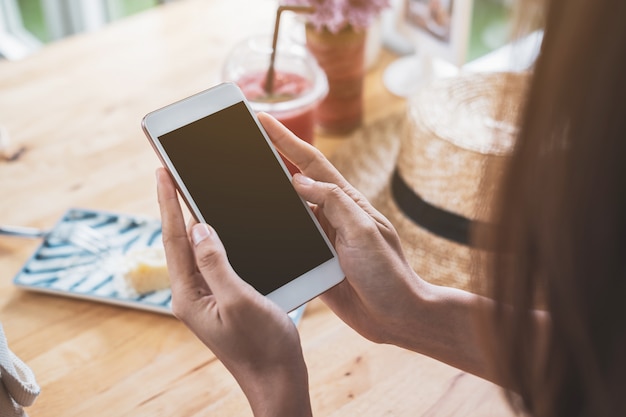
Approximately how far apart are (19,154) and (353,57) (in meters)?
0.53

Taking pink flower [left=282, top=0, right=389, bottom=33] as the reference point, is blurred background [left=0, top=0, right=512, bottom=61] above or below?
below

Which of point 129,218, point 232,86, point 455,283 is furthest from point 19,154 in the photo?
point 455,283

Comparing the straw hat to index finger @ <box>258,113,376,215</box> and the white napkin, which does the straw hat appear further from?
the white napkin

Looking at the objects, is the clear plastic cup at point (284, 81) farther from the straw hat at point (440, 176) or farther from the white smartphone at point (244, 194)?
the white smartphone at point (244, 194)

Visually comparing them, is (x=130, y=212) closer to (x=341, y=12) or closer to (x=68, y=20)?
(x=341, y=12)

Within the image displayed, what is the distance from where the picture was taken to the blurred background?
2.28 meters

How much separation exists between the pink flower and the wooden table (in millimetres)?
195

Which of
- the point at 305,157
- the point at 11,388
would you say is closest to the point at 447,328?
the point at 305,157

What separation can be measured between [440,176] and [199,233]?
0.41 metres

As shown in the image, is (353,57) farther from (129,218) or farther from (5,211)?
(5,211)

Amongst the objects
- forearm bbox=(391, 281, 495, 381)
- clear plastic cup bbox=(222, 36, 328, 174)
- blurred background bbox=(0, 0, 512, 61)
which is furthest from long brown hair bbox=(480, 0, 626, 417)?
blurred background bbox=(0, 0, 512, 61)

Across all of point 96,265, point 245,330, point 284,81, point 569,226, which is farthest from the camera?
point 284,81

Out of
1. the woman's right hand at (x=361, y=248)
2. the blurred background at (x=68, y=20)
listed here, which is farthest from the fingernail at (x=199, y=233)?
the blurred background at (x=68, y=20)

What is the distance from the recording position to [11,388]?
648mm
